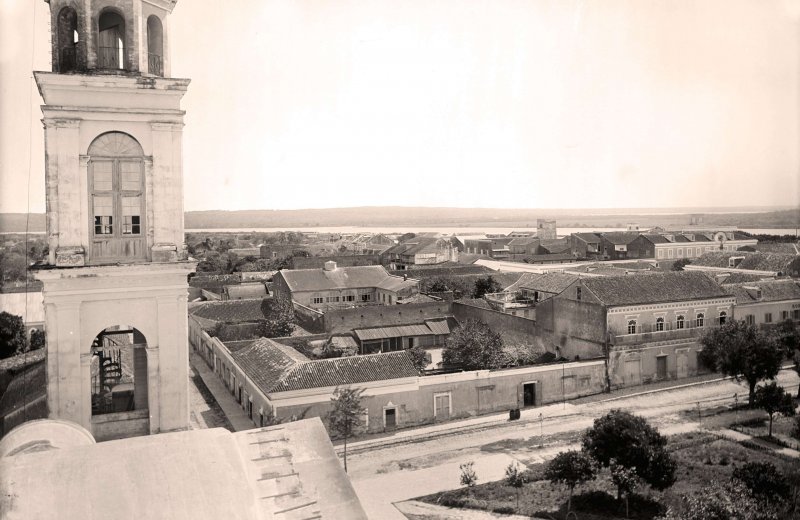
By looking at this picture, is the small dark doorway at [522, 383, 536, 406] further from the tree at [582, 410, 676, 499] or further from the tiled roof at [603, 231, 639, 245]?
the tiled roof at [603, 231, 639, 245]

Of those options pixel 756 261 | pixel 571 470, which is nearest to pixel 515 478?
pixel 571 470

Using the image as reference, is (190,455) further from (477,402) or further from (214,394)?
(214,394)

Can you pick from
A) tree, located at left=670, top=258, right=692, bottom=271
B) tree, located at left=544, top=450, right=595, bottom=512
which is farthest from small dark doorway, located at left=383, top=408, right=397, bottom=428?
tree, located at left=670, top=258, right=692, bottom=271

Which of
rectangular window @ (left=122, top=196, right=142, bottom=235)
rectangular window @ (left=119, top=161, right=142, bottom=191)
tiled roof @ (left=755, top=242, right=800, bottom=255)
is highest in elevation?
rectangular window @ (left=119, top=161, right=142, bottom=191)

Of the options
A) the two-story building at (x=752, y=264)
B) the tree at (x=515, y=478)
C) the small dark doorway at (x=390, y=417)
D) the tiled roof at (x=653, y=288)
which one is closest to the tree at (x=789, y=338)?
the tiled roof at (x=653, y=288)

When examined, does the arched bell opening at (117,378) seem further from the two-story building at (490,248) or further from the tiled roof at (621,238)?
the two-story building at (490,248)

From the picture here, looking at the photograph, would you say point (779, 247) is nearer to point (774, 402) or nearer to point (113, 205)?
point (774, 402)

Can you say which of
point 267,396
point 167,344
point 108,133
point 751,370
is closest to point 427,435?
point 267,396
